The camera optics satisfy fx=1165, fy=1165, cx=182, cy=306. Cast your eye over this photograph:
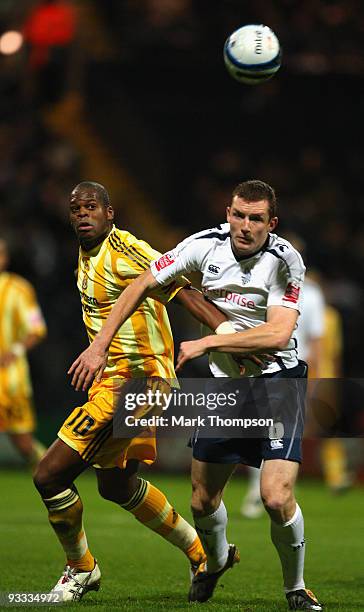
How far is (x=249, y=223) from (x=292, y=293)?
1.41 ft

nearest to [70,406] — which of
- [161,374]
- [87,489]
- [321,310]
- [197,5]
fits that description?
[87,489]

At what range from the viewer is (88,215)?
6773 millimetres

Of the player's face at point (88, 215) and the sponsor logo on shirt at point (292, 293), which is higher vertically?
the player's face at point (88, 215)

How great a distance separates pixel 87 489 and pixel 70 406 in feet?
6.35

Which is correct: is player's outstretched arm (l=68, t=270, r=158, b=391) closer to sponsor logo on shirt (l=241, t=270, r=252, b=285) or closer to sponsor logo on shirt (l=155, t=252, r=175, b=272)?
sponsor logo on shirt (l=155, t=252, r=175, b=272)

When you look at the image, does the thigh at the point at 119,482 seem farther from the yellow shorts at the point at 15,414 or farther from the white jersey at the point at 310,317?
the white jersey at the point at 310,317

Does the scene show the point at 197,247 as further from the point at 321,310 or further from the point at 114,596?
the point at 321,310

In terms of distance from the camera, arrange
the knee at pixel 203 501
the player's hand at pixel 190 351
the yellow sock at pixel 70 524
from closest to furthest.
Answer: the player's hand at pixel 190 351 → the knee at pixel 203 501 → the yellow sock at pixel 70 524

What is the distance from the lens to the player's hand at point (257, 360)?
6.19m

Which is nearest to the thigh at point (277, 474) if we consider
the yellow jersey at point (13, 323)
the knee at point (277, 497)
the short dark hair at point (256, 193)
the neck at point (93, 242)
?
the knee at point (277, 497)

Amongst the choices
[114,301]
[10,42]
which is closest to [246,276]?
[114,301]

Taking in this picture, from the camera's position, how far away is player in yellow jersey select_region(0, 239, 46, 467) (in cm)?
1135

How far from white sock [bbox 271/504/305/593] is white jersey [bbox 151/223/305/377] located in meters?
0.82

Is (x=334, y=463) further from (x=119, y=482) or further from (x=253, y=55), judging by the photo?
(x=253, y=55)
